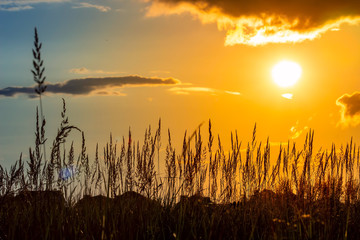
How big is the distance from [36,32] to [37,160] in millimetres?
1219

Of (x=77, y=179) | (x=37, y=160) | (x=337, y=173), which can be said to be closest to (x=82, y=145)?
(x=77, y=179)

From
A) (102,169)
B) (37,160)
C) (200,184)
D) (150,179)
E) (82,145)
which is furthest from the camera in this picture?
(102,169)

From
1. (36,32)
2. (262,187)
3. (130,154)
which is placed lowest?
(262,187)

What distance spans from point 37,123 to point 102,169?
3.28 metres

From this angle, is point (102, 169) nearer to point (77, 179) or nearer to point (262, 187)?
point (77, 179)

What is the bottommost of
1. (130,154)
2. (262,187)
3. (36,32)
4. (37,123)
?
(262,187)

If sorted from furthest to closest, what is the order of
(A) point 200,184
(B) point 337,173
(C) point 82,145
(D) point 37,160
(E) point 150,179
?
(B) point 337,173
(C) point 82,145
(A) point 200,184
(E) point 150,179
(D) point 37,160

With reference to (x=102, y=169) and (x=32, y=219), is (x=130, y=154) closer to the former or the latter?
(x=102, y=169)

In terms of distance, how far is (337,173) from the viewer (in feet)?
25.7

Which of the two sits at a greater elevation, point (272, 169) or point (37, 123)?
point (37, 123)

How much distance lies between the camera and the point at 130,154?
607cm

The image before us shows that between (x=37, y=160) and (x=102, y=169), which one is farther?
(x=102, y=169)

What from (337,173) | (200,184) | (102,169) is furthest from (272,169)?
(102,169)

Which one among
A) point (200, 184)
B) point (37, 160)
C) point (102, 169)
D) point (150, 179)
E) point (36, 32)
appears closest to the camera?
point (36, 32)
